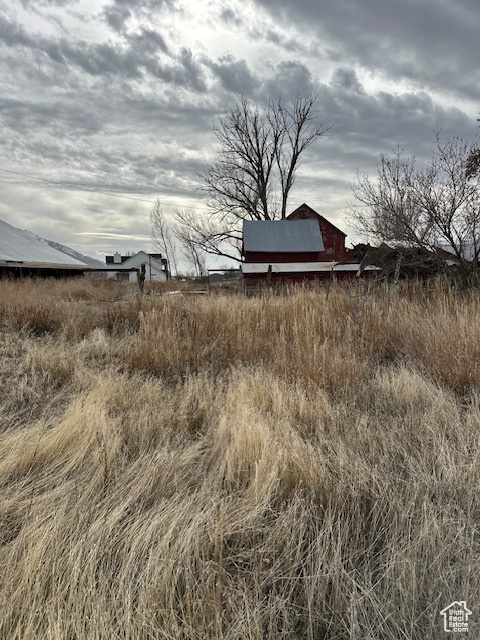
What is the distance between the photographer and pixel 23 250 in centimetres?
2811

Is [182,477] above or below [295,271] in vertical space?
below

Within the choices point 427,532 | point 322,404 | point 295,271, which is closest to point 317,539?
point 427,532

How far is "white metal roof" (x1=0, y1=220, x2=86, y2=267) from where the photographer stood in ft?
83.7

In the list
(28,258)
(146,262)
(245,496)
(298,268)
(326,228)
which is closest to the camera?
(245,496)

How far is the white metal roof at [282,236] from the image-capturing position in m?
25.2

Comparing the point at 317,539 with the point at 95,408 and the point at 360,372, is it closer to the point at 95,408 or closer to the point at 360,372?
the point at 95,408

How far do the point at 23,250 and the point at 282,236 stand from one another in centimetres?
2061

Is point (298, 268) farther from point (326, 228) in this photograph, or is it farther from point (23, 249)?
point (23, 249)

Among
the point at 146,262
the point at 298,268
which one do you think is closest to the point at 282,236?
the point at 298,268

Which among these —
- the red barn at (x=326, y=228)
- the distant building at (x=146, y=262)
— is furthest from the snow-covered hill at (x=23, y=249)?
the distant building at (x=146, y=262)

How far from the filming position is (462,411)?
286cm

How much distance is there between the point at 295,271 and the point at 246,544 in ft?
61.4

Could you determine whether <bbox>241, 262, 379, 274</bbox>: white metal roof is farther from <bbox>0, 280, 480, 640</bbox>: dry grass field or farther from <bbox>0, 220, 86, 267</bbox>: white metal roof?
<bbox>0, 220, 86, 267</bbox>: white metal roof

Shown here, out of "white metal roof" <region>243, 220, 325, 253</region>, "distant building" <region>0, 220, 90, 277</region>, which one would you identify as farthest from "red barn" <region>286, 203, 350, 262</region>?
"distant building" <region>0, 220, 90, 277</region>
